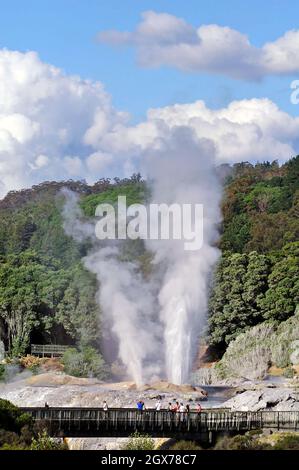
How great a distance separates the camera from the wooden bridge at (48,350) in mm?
87494

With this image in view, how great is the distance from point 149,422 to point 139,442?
2.11 metres

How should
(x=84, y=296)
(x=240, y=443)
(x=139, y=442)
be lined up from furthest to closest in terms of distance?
(x=84, y=296), (x=139, y=442), (x=240, y=443)

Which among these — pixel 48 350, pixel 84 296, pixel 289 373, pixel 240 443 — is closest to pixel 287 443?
pixel 240 443

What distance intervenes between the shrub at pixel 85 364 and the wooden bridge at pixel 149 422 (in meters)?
30.7

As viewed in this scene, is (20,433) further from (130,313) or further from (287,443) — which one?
(130,313)

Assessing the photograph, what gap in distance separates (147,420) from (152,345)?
3128 centimetres

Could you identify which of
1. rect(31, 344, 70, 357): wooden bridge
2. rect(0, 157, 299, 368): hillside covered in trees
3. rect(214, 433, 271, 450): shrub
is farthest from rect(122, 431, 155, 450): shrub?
rect(31, 344, 70, 357): wooden bridge

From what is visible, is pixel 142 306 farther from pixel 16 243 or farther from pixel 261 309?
pixel 16 243

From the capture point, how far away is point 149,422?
46.6m

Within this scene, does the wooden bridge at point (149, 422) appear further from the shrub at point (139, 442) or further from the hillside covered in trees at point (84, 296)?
the hillside covered in trees at point (84, 296)

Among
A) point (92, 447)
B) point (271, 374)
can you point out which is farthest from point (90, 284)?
point (92, 447)

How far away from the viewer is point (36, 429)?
1729 inches

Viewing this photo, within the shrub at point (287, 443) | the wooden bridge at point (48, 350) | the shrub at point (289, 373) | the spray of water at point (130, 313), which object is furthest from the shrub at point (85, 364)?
the shrub at point (287, 443)

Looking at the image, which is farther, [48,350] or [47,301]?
[47,301]
